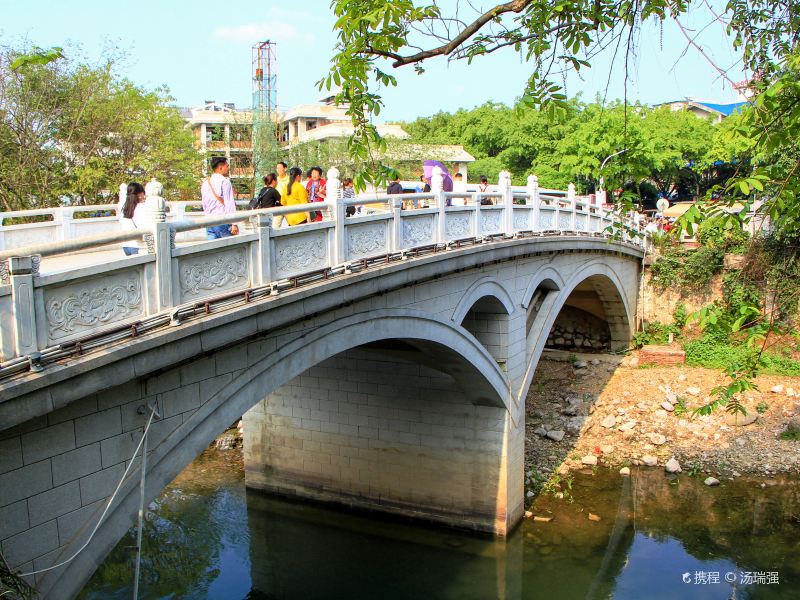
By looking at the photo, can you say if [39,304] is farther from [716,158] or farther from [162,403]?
[716,158]

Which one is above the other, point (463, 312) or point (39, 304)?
point (39, 304)

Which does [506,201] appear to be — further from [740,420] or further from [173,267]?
[740,420]

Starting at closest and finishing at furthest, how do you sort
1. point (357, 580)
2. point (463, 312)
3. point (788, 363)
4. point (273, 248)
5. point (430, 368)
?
point (273, 248)
point (463, 312)
point (357, 580)
point (430, 368)
point (788, 363)

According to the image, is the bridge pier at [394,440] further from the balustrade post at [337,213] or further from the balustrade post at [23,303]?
the balustrade post at [23,303]

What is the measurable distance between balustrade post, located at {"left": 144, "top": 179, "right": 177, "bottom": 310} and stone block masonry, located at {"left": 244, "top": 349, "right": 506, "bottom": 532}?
25.8 ft

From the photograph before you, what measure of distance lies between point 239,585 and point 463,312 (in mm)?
5925

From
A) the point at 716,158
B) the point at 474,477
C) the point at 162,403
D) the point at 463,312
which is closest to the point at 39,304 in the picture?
the point at 162,403

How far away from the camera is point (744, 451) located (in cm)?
1769

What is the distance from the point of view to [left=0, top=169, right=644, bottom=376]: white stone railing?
491cm

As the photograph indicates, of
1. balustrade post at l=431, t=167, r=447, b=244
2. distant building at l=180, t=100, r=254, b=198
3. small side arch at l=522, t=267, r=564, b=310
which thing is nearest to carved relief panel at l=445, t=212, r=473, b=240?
balustrade post at l=431, t=167, r=447, b=244

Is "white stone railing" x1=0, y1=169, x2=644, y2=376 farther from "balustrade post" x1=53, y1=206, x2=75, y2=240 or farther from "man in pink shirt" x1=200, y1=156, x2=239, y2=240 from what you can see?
"balustrade post" x1=53, y1=206, x2=75, y2=240

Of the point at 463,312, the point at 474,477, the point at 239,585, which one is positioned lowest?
the point at 239,585

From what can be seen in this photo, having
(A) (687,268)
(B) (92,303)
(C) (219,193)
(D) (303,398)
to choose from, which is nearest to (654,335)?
(A) (687,268)

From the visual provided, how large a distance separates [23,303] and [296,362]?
3.30 metres
